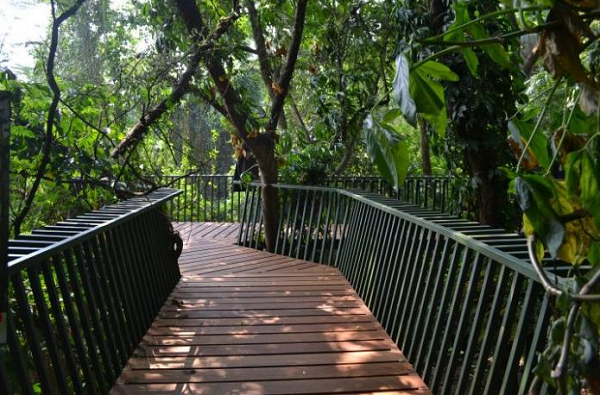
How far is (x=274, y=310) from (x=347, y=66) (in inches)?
240

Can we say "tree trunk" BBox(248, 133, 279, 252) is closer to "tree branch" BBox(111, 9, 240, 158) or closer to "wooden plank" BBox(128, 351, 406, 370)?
"tree branch" BBox(111, 9, 240, 158)

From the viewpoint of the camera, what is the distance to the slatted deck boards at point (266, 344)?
8.95 ft

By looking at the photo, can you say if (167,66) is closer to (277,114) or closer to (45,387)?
(277,114)

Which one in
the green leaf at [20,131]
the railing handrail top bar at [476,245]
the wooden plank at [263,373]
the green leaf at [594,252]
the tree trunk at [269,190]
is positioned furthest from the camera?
the tree trunk at [269,190]

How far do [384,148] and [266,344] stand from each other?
2.35 m

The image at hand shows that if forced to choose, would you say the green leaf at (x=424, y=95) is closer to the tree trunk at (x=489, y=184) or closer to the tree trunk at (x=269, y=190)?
the tree trunk at (x=489, y=184)

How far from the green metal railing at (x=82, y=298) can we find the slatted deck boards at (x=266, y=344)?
0.19m

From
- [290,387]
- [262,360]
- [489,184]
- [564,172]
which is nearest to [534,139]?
[564,172]

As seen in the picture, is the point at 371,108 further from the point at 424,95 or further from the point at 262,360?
the point at 262,360

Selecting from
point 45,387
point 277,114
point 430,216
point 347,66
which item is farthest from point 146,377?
point 347,66

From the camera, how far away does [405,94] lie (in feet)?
3.60

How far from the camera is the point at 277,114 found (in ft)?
23.2

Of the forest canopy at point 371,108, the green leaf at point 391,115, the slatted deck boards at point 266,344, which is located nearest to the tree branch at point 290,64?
the forest canopy at point 371,108

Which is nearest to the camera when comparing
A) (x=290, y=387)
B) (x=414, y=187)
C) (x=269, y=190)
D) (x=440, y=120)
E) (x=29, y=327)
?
(x=440, y=120)
